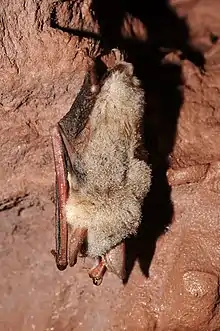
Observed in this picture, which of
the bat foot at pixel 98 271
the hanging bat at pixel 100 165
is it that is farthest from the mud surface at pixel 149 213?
the bat foot at pixel 98 271

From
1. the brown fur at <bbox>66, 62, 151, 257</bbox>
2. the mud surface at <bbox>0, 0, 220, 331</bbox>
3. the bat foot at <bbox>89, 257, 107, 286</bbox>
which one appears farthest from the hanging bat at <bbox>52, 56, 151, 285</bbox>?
the mud surface at <bbox>0, 0, 220, 331</bbox>

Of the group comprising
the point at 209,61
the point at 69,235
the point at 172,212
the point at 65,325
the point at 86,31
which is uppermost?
the point at 86,31

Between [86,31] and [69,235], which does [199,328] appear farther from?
[86,31]

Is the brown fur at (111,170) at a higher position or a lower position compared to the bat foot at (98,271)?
higher

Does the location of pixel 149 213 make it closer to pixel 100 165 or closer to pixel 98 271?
pixel 98 271

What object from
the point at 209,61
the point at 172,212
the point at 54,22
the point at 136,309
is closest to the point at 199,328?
the point at 136,309

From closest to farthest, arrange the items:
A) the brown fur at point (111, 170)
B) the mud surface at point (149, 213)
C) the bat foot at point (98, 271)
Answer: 1. the brown fur at point (111, 170)
2. the bat foot at point (98, 271)
3. the mud surface at point (149, 213)

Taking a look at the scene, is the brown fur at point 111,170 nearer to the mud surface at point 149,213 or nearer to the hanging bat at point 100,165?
the hanging bat at point 100,165

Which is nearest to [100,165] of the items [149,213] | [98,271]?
[98,271]
